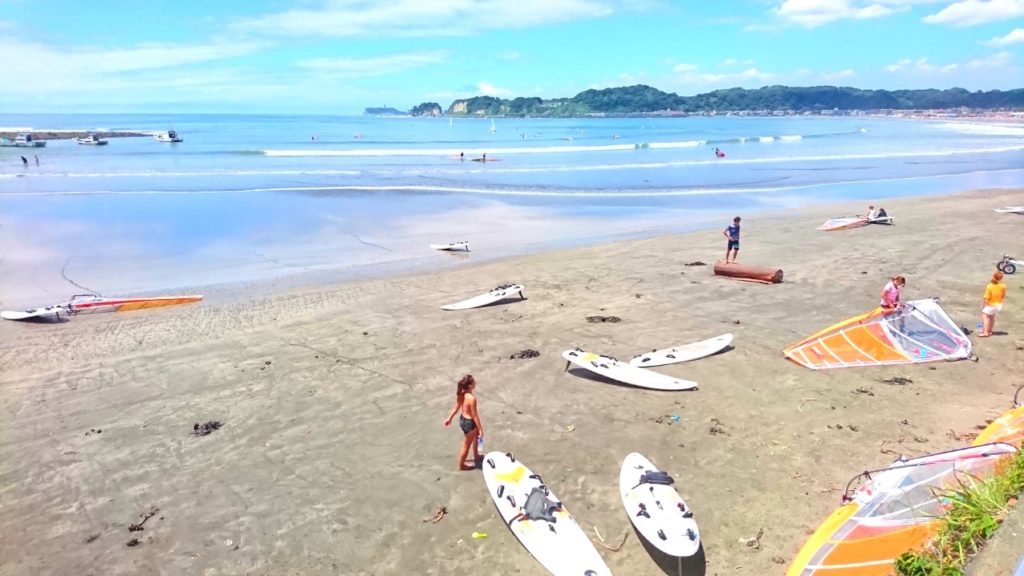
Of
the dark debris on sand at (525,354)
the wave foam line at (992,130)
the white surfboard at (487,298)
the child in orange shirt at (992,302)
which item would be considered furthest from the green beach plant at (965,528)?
the wave foam line at (992,130)

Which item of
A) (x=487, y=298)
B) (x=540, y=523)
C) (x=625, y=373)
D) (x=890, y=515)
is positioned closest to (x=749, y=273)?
(x=487, y=298)

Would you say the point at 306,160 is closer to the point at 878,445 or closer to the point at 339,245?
the point at 339,245

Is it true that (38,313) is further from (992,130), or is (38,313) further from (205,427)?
(992,130)

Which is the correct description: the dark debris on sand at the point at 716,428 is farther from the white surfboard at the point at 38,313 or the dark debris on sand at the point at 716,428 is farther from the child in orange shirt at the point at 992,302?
the white surfboard at the point at 38,313

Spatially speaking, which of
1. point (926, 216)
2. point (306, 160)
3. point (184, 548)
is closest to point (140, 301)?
point (184, 548)

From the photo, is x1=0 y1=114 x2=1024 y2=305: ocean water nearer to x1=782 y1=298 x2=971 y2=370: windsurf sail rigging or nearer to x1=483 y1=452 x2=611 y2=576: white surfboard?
x1=782 y1=298 x2=971 y2=370: windsurf sail rigging

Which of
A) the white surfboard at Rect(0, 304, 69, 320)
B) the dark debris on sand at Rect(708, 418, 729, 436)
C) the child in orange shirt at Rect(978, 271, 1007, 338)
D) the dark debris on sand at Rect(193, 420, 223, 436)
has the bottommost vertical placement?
the dark debris on sand at Rect(193, 420, 223, 436)

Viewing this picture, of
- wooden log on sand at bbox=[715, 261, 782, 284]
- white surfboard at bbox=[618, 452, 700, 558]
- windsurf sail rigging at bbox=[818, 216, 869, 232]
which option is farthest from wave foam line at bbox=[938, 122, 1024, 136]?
white surfboard at bbox=[618, 452, 700, 558]
